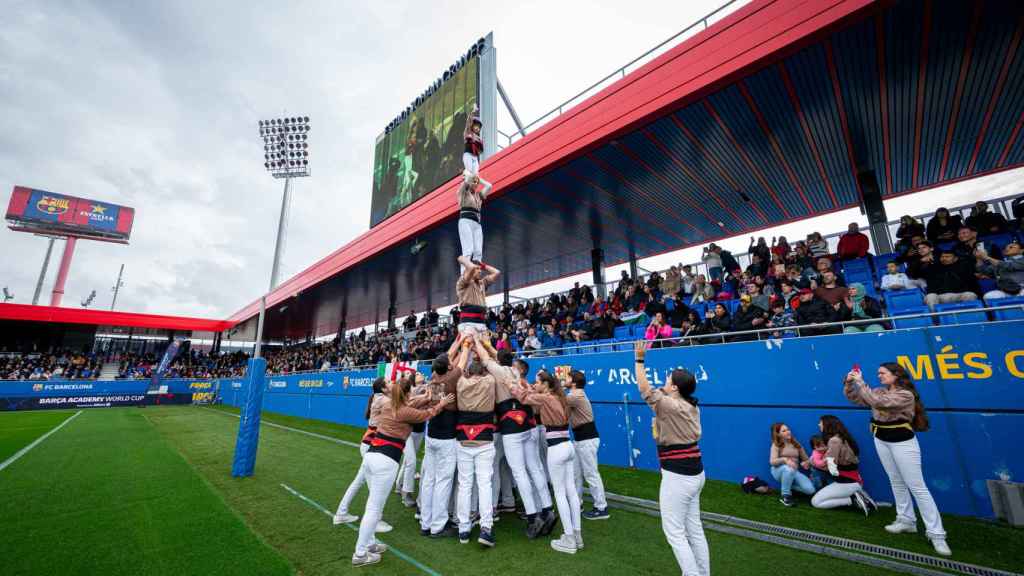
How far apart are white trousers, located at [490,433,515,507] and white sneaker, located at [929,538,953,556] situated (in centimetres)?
472

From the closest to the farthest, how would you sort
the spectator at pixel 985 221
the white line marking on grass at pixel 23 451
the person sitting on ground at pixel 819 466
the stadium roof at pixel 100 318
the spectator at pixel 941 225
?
the person sitting on ground at pixel 819 466, the spectator at pixel 985 221, the spectator at pixel 941 225, the white line marking on grass at pixel 23 451, the stadium roof at pixel 100 318

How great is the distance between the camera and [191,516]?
18.7 ft

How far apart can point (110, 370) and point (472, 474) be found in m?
42.5

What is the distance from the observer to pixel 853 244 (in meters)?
9.46

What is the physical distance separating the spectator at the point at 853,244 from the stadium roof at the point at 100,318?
40269mm

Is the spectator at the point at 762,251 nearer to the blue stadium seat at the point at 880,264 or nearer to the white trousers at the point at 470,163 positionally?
the blue stadium seat at the point at 880,264

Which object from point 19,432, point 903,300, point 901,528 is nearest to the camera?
point 901,528

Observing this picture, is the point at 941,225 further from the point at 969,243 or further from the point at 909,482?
the point at 909,482

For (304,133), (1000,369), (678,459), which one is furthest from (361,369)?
(304,133)

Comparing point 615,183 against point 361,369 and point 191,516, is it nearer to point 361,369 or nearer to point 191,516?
point 191,516

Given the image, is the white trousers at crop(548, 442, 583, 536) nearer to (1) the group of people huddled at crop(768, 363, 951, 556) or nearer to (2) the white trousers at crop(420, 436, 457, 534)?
(2) the white trousers at crop(420, 436, 457, 534)

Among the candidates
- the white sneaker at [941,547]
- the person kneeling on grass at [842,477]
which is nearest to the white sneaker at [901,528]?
the white sneaker at [941,547]

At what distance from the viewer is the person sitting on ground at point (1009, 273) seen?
6.03 metres

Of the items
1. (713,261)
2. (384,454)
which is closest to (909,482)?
(384,454)
